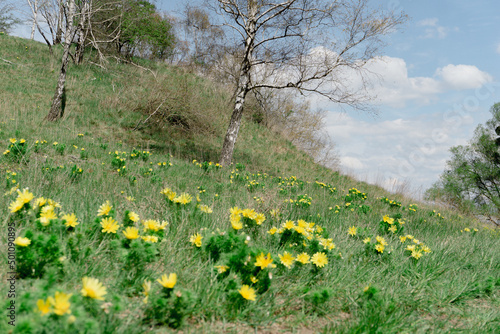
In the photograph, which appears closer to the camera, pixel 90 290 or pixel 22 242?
pixel 90 290

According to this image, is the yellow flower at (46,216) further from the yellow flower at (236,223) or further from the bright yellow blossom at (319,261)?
the bright yellow blossom at (319,261)

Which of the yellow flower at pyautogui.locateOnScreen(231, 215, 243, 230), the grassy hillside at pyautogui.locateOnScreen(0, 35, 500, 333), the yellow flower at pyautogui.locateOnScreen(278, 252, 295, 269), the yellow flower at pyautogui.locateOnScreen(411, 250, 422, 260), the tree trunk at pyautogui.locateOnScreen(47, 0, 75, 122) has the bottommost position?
the grassy hillside at pyautogui.locateOnScreen(0, 35, 500, 333)

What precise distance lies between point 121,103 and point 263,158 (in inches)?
278

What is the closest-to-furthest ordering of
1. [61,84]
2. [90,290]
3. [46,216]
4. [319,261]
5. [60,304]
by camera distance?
[60,304]
[90,290]
[46,216]
[319,261]
[61,84]

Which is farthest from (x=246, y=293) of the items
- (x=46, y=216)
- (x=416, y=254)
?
(x=416, y=254)

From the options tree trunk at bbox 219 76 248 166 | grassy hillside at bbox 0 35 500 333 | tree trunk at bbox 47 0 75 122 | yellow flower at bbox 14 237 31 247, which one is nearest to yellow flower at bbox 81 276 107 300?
grassy hillside at bbox 0 35 500 333

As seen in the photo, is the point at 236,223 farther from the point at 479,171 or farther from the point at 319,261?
the point at 479,171

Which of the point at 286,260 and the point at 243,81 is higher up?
the point at 243,81

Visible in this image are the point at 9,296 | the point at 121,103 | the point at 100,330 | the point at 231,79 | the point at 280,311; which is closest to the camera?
the point at 100,330

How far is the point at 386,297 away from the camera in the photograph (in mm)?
A: 2059

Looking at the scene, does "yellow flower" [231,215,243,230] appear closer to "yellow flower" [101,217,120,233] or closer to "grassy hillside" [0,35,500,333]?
"grassy hillside" [0,35,500,333]

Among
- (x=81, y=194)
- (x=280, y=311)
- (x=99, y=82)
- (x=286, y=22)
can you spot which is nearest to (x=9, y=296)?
(x=280, y=311)

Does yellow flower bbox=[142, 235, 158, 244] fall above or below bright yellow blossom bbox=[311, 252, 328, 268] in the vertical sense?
below

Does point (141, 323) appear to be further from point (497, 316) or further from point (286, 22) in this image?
point (286, 22)
